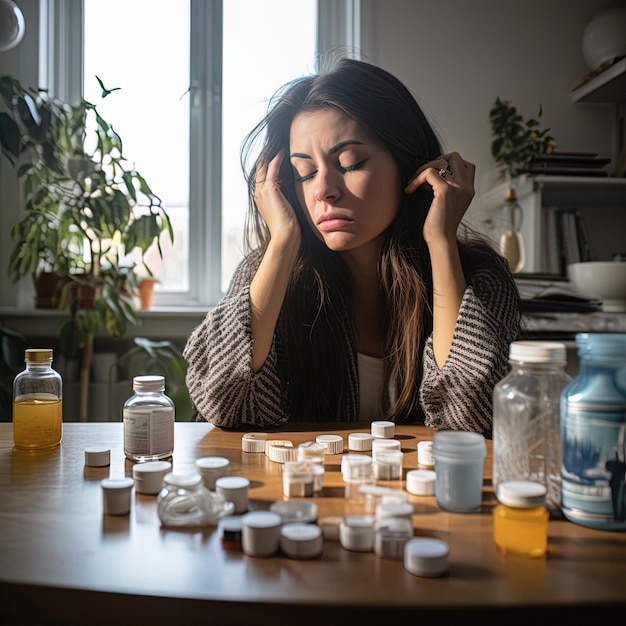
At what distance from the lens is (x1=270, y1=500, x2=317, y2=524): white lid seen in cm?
60

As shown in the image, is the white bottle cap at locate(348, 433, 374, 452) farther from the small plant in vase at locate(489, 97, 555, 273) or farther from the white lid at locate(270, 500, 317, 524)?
the small plant in vase at locate(489, 97, 555, 273)

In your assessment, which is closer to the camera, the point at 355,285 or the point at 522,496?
the point at 522,496

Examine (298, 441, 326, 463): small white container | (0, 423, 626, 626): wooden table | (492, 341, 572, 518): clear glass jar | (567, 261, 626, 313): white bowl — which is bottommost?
(0, 423, 626, 626): wooden table

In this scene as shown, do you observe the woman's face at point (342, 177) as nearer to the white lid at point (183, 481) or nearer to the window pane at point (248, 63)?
the white lid at point (183, 481)

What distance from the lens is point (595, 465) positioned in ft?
1.87

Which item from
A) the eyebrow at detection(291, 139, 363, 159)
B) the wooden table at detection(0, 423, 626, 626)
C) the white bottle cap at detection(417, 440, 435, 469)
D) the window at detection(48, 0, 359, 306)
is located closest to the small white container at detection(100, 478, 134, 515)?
the wooden table at detection(0, 423, 626, 626)

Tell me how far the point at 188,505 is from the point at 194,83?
2323mm

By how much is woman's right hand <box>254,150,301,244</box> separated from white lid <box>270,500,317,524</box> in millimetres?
715

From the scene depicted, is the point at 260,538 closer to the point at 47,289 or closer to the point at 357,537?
the point at 357,537

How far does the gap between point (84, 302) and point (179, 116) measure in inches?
34.1

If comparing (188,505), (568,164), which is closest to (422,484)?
(188,505)

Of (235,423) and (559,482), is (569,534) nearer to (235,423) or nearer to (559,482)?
(559,482)

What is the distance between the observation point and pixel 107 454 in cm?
84

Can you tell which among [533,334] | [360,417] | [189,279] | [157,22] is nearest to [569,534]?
[360,417]
